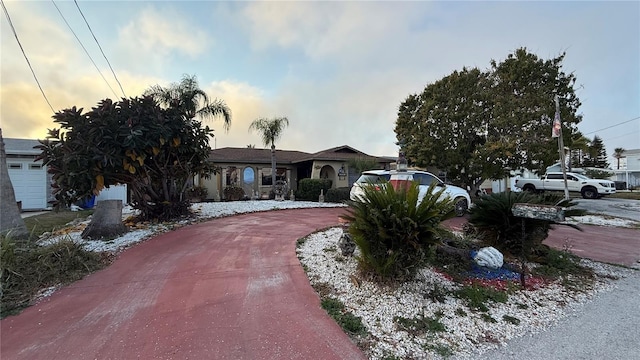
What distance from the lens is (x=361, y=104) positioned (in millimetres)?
13883

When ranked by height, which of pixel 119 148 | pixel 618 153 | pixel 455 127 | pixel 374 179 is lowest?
pixel 374 179

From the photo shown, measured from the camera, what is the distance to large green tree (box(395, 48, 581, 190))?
12.1 m

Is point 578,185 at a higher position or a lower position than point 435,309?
higher

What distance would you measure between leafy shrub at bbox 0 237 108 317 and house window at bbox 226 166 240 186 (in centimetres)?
1243

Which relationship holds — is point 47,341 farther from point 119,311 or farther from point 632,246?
point 632,246

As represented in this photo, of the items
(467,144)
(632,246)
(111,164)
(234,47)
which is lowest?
(632,246)

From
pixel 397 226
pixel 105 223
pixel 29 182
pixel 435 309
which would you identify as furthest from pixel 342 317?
pixel 29 182

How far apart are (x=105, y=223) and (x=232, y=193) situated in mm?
9465

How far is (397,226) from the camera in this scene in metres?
3.43

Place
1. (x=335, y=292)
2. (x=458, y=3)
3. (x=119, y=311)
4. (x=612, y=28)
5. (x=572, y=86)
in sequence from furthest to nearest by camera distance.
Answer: (x=572, y=86) < (x=612, y=28) < (x=458, y=3) < (x=335, y=292) < (x=119, y=311)

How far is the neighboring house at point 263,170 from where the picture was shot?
1688 cm

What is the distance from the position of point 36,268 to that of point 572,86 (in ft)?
61.6

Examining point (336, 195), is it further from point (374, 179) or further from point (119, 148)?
point (119, 148)

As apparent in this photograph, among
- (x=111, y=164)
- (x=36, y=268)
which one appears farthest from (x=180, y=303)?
(x=111, y=164)
